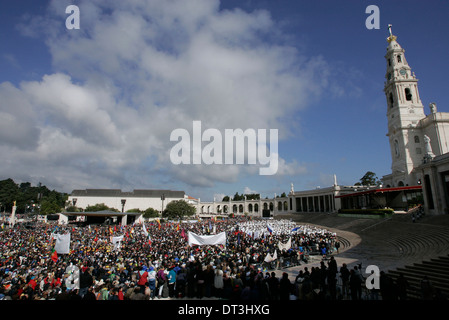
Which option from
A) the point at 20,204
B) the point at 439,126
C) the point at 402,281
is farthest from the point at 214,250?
the point at 20,204

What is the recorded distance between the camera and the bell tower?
149 feet

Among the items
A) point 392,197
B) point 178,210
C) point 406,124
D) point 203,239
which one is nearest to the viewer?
point 203,239

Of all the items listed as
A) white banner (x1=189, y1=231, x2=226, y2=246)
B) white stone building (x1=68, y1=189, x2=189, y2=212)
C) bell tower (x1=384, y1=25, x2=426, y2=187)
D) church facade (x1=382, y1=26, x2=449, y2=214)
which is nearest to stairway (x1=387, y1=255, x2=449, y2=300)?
white banner (x1=189, y1=231, x2=226, y2=246)

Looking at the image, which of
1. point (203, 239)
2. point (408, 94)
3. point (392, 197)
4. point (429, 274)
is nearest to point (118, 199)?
point (392, 197)

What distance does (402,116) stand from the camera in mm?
47156

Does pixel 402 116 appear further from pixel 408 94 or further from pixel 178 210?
pixel 178 210

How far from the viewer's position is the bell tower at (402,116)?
4531 centimetres

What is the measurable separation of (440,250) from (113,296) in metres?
18.5

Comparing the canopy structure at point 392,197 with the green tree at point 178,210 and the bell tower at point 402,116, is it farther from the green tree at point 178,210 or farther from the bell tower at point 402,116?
the green tree at point 178,210

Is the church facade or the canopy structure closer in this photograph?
the canopy structure

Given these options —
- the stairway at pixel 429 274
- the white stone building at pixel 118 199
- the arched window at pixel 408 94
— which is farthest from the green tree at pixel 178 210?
the stairway at pixel 429 274

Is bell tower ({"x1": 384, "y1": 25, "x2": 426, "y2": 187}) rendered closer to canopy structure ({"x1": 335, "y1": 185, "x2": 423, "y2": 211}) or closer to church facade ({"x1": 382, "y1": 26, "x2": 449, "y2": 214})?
church facade ({"x1": 382, "y1": 26, "x2": 449, "y2": 214})

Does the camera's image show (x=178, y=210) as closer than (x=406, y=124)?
No
